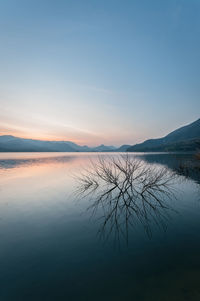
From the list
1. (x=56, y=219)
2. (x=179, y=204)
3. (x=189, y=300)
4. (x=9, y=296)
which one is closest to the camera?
(x=189, y=300)

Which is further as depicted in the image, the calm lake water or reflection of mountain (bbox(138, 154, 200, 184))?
reflection of mountain (bbox(138, 154, 200, 184))

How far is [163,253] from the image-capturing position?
434 centimetres

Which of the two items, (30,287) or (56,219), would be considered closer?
(30,287)

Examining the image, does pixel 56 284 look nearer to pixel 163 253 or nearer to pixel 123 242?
pixel 123 242

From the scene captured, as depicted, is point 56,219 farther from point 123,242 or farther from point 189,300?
point 189,300

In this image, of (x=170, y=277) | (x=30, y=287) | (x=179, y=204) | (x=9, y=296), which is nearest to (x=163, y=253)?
(x=170, y=277)

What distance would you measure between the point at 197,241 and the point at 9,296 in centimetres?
598

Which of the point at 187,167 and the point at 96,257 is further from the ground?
the point at 187,167

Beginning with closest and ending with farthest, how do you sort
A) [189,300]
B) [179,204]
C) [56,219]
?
[189,300] → [56,219] → [179,204]

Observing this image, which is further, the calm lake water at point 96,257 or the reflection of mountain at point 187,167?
the reflection of mountain at point 187,167

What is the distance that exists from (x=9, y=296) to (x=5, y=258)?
1518 millimetres

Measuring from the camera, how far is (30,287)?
3305 mm

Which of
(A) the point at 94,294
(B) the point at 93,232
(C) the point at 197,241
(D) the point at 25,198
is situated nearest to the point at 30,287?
(A) the point at 94,294

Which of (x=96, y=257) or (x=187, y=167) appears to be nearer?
(x=96, y=257)
